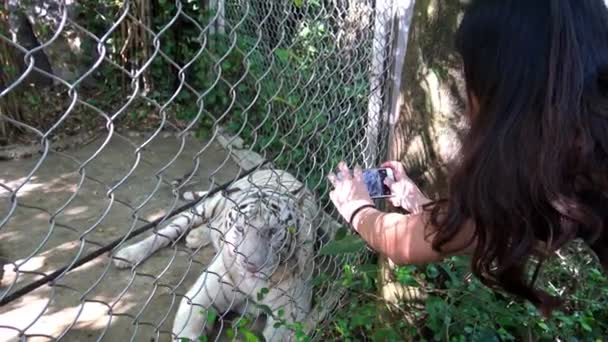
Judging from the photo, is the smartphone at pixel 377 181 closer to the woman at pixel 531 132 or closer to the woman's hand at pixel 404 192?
the woman's hand at pixel 404 192

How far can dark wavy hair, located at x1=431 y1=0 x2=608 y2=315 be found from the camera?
1.12 metres

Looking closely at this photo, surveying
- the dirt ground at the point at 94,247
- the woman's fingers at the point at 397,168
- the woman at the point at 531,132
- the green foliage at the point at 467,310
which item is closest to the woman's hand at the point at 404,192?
the woman's fingers at the point at 397,168

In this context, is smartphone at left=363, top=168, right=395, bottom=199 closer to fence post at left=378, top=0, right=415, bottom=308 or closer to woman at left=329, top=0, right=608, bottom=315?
fence post at left=378, top=0, right=415, bottom=308

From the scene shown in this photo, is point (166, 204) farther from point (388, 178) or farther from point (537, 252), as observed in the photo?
point (537, 252)

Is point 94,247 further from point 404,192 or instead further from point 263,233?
point 404,192

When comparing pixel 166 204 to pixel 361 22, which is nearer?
pixel 361 22

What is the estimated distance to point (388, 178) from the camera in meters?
1.93

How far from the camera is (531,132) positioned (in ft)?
3.76

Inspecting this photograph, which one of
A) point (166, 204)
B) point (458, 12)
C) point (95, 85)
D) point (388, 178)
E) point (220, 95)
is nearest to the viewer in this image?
point (458, 12)

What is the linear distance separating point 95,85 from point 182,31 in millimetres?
967

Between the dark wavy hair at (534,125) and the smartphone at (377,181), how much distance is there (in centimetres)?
Answer: 59

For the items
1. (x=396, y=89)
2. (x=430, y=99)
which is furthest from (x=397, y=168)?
(x=396, y=89)

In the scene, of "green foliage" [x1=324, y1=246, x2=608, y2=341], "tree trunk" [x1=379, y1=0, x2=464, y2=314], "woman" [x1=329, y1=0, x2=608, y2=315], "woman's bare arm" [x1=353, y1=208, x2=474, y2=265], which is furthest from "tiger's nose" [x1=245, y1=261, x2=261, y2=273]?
"woman" [x1=329, y1=0, x2=608, y2=315]

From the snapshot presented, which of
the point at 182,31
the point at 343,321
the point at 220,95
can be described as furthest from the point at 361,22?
the point at 182,31
